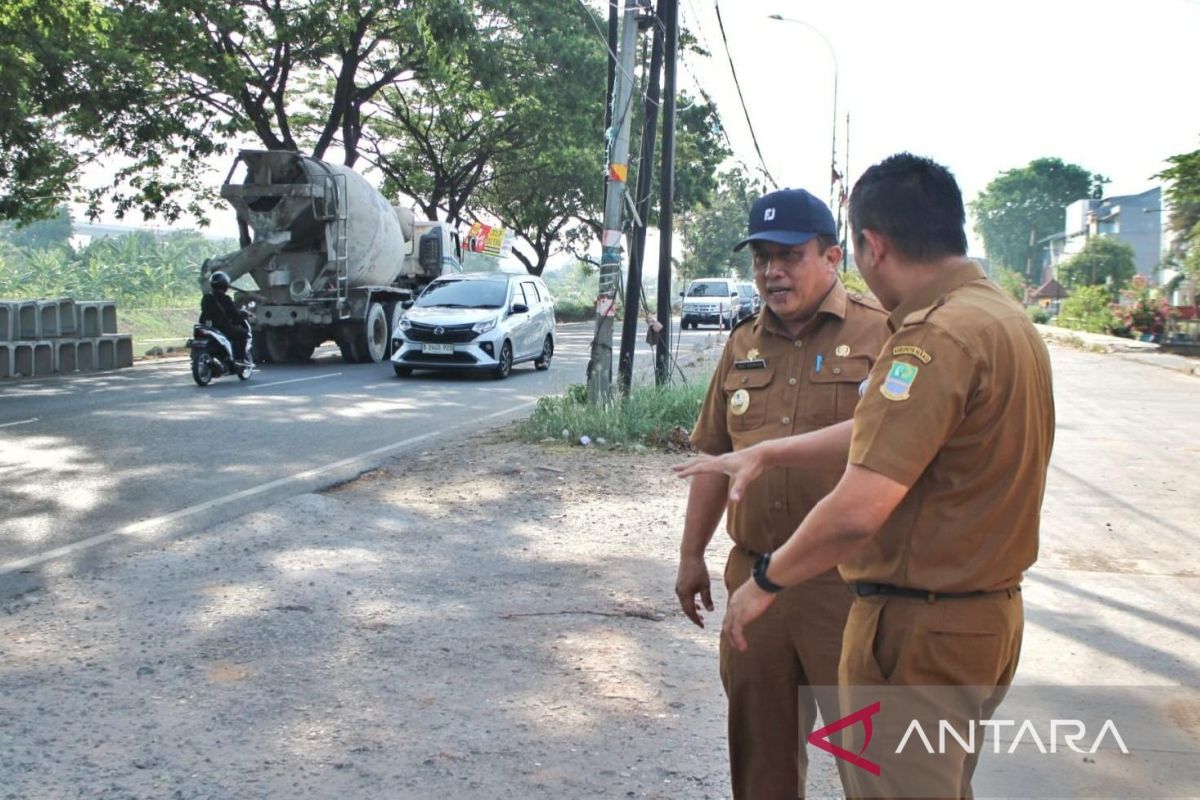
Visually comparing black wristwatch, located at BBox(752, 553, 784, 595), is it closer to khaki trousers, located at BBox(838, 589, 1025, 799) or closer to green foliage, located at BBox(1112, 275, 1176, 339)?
khaki trousers, located at BBox(838, 589, 1025, 799)

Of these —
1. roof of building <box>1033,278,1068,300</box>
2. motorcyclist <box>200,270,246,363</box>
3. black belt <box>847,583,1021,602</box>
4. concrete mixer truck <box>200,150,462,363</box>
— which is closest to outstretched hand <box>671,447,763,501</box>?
black belt <box>847,583,1021,602</box>

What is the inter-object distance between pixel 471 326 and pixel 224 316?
3.41m

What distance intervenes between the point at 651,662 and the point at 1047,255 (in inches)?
4944

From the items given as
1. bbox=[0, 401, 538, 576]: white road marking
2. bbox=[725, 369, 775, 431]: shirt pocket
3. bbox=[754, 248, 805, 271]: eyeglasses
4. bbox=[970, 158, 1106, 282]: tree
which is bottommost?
bbox=[0, 401, 538, 576]: white road marking

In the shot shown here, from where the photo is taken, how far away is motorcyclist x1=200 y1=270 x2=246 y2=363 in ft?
52.9

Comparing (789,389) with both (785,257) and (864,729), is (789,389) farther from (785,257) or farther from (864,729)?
(864,729)

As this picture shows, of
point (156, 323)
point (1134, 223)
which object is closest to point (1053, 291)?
point (1134, 223)

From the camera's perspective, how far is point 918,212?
233 cm

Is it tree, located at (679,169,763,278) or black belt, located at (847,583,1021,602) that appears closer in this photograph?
black belt, located at (847,583,1021,602)

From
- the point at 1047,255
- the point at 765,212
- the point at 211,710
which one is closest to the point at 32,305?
the point at 211,710

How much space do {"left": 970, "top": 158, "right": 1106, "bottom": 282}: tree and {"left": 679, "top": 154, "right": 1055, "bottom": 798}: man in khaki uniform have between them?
12895cm

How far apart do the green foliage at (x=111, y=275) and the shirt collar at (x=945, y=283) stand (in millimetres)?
37505

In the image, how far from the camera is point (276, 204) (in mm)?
19594

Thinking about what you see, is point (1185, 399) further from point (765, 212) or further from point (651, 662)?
point (765, 212)
